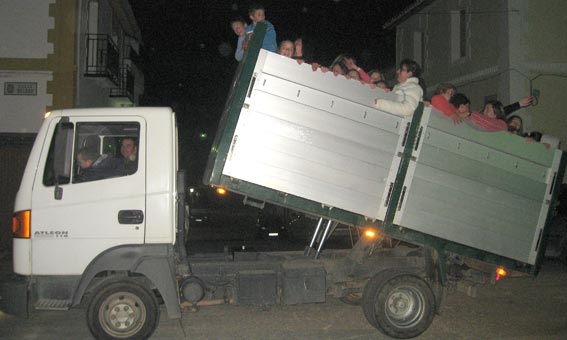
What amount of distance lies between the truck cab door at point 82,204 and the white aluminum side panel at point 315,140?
3.51 feet

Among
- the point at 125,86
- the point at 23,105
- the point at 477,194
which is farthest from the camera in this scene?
the point at 125,86

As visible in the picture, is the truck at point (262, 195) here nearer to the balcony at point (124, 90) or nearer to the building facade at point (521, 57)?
the building facade at point (521, 57)

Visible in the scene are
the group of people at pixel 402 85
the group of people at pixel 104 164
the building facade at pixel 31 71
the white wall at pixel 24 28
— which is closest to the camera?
the group of people at pixel 104 164

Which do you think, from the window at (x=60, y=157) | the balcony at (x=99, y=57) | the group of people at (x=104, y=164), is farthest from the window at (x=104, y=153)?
the balcony at (x=99, y=57)

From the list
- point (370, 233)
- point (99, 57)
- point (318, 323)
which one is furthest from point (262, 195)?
point (99, 57)

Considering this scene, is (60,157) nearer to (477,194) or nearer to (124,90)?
(477,194)

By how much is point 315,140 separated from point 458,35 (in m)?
15.5

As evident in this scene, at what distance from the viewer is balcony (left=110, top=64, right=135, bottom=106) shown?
19.0 m

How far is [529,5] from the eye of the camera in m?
15.7

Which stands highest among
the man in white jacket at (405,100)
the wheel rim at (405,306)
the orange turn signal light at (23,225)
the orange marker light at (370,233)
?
the man in white jacket at (405,100)

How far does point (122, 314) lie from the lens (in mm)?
5277

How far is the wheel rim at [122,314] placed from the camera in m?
5.23

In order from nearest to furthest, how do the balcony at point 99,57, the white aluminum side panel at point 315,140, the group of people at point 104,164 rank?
the white aluminum side panel at point 315,140 → the group of people at point 104,164 → the balcony at point 99,57

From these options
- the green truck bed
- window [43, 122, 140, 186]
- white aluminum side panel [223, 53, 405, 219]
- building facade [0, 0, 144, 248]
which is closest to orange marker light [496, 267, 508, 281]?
the green truck bed
